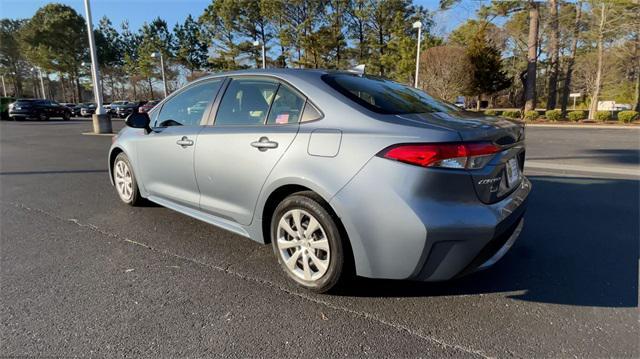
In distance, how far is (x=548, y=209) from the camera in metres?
4.40

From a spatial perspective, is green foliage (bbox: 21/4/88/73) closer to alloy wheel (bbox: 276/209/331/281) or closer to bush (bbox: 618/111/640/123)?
alloy wheel (bbox: 276/209/331/281)

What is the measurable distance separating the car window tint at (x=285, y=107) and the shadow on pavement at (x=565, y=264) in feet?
4.18

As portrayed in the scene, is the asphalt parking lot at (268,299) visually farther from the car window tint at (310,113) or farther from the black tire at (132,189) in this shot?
the car window tint at (310,113)

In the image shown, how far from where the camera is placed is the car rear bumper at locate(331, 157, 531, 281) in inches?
82.0

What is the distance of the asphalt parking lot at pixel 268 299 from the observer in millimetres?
2082

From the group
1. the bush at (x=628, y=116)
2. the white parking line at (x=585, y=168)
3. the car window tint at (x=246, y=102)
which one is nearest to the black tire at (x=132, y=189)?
the car window tint at (x=246, y=102)

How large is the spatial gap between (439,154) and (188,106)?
256 cm

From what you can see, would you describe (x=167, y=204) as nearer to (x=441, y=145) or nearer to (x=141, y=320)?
(x=141, y=320)

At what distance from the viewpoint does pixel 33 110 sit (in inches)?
957

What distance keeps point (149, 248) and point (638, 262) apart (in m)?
4.10

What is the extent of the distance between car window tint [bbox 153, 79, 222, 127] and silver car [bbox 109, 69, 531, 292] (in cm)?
5

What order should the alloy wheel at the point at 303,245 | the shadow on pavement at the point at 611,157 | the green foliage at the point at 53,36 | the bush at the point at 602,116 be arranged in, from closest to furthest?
1. the alloy wheel at the point at 303,245
2. the shadow on pavement at the point at 611,157
3. the bush at the point at 602,116
4. the green foliage at the point at 53,36

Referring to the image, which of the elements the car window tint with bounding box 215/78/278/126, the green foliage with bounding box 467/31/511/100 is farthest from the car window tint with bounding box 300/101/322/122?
the green foliage with bounding box 467/31/511/100

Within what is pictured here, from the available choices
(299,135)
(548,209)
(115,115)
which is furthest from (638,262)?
(115,115)
